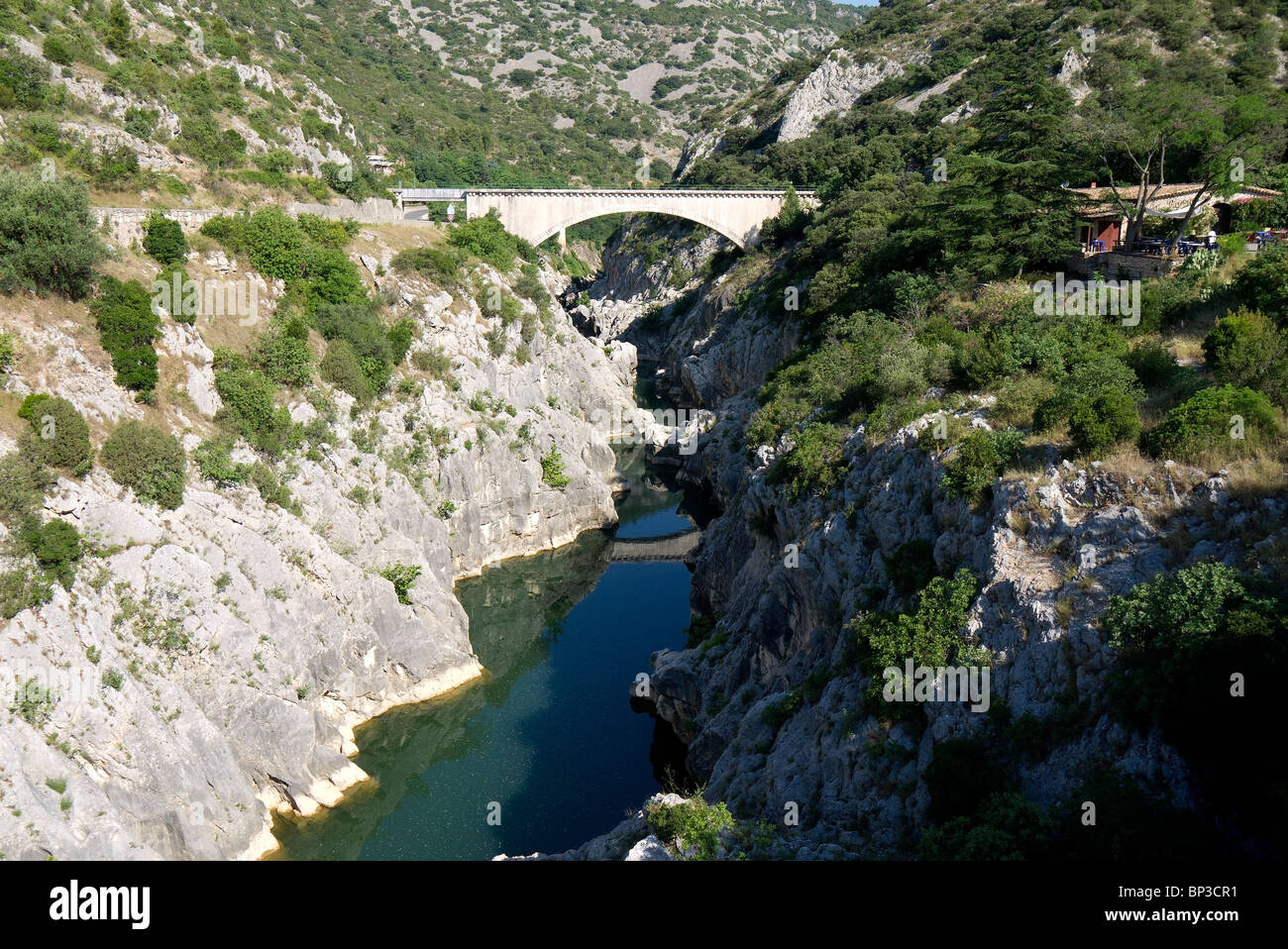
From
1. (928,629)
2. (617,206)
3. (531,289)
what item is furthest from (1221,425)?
(617,206)

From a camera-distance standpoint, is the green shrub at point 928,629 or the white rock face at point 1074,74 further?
the white rock face at point 1074,74

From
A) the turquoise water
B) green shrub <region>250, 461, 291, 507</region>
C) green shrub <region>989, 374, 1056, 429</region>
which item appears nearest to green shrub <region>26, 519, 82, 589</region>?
green shrub <region>250, 461, 291, 507</region>

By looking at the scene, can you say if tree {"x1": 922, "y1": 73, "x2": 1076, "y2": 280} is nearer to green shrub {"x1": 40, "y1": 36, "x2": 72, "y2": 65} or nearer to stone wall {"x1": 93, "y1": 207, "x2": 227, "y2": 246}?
stone wall {"x1": 93, "y1": 207, "x2": 227, "y2": 246}

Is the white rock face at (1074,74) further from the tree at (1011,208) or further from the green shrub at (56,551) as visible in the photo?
the green shrub at (56,551)

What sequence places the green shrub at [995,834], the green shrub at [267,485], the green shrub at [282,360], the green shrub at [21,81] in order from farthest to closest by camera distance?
the green shrub at [21,81]
the green shrub at [282,360]
the green shrub at [267,485]
the green shrub at [995,834]

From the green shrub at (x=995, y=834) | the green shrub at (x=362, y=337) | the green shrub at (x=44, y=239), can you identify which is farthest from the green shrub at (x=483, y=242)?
the green shrub at (x=995, y=834)

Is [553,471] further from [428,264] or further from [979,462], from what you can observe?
[979,462]

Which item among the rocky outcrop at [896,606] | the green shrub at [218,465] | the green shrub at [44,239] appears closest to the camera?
the rocky outcrop at [896,606]
